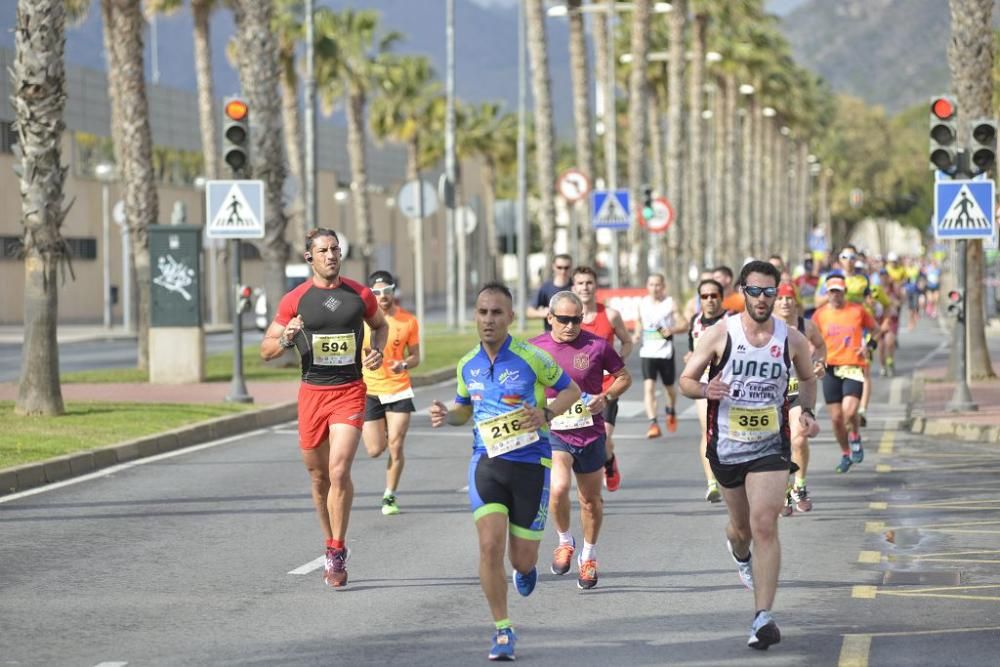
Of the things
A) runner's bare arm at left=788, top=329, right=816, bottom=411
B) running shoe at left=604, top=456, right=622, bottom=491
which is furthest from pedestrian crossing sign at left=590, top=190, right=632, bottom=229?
runner's bare arm at left=788, top=329, right=816, bottom=411

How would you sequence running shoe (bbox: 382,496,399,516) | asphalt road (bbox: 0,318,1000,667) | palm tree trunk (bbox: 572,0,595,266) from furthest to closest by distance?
1. palm tree trunk (bbox: 572,0,595,266)
2. running shoe (bbox: 382,496,399,516)
3. asphalt road (bbox: 0,318,1000,667)

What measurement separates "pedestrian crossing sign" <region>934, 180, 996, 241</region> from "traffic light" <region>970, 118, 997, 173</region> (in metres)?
0.33

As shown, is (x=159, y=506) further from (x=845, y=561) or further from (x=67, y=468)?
(x=845, y=561)

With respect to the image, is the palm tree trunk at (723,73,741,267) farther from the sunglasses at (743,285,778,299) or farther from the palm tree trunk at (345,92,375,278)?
the sunglasses at (743,285,778,299)

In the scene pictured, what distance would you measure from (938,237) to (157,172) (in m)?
50.7

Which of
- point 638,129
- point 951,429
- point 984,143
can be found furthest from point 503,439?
point 638,129

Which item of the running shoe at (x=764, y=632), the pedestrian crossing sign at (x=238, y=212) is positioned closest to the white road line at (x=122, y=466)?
the pedestrian crossing sign at (x=238, y=212)

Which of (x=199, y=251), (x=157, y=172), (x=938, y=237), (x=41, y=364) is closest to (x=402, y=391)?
(x=41, y=364)

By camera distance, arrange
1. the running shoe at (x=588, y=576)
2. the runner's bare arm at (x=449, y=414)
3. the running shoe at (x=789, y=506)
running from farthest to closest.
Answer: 1. the running shoe at (x=789, y=506)
2. the running shoe at (x=588, y=576)
3. the runner's bare arm at (x=449, y=414)

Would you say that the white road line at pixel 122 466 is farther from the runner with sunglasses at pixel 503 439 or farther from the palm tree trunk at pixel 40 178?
the runner with sunglasses at pixel 503 439

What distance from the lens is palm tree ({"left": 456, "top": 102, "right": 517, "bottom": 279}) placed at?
3696 inches

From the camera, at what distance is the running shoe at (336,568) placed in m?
10.7

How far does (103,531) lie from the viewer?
13172 millimetres

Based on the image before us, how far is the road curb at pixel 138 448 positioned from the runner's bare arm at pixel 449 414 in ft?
23.7
